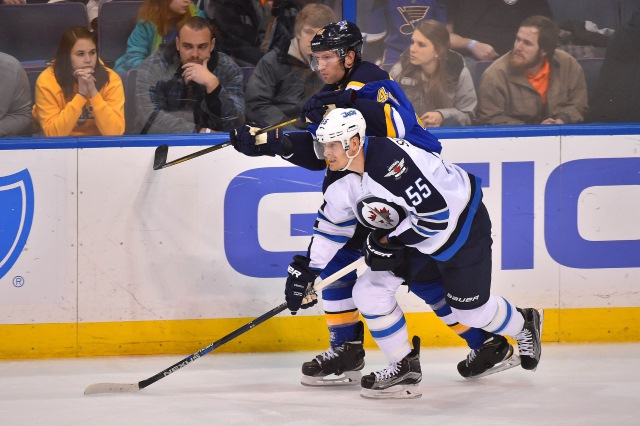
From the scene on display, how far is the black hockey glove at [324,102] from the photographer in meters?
3.63

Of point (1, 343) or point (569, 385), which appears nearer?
point (569, 385)

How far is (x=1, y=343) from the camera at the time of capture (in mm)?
4254

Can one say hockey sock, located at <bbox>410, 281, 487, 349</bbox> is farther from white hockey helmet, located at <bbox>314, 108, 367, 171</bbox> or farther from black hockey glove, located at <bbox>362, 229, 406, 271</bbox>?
white hockey helmet, located at <bbox>314, 108, 367, 171</bbox>

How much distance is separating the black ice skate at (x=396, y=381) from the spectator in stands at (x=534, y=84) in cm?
126

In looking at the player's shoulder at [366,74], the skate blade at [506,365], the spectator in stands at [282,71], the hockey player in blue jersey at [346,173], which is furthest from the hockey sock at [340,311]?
the spectator in stands at [282,71]

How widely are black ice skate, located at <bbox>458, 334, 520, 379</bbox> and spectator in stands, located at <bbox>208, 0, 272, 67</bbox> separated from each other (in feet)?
5.04

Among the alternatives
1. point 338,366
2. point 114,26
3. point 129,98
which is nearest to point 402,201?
point 338,366

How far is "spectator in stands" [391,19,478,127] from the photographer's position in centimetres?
447

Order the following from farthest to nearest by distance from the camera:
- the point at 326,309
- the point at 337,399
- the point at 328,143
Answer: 1. the point at 326,309
2. the point at 337,399
3. the point at 328,143

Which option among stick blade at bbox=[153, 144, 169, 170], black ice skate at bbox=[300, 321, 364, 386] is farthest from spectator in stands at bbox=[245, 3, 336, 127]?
black ice skate at bbox=[300, 321, 364, 386]

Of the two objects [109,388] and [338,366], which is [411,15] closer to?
[338,366]

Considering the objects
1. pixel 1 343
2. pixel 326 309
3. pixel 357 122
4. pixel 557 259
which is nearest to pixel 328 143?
pixel 357 122

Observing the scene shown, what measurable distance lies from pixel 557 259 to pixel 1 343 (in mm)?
2335

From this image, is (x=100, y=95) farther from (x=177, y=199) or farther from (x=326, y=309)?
(x=326, y=309)
